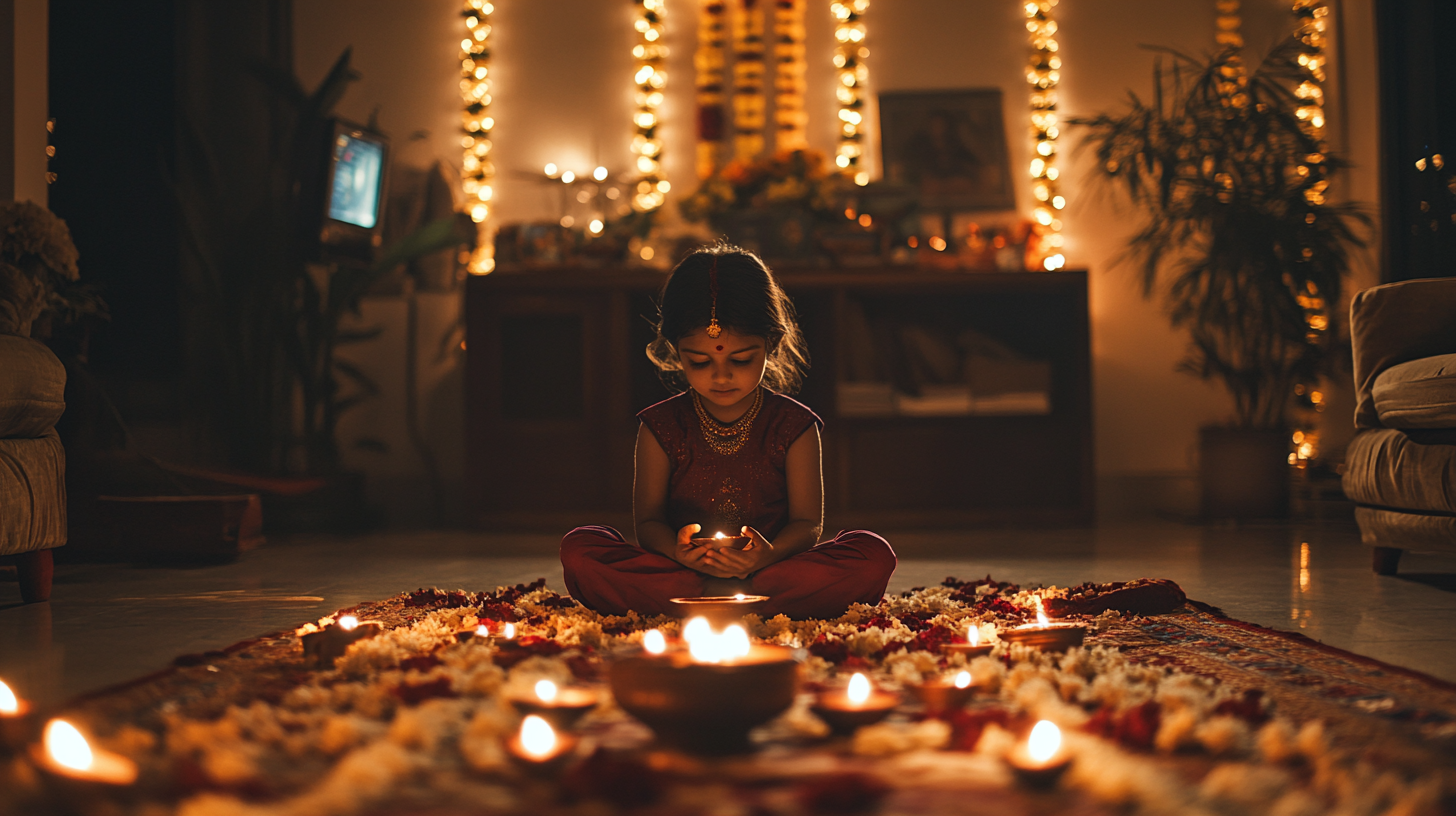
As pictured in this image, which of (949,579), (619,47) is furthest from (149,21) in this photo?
(949,579)

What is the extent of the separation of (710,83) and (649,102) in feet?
0.98

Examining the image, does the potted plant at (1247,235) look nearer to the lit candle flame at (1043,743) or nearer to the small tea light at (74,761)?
the lit candle flame at (1043,743)

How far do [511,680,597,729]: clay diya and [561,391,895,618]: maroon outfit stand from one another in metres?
0.83

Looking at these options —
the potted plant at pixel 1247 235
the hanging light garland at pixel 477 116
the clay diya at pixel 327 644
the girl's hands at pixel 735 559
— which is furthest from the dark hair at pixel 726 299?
the hanging light garland at pixel 477 116

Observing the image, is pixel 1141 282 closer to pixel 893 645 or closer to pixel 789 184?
pixel 789 184

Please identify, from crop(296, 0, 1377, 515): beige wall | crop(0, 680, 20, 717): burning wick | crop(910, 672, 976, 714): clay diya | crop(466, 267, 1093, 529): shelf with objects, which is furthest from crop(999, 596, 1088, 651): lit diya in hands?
crop(296, 0, 1377, 515): beige wall

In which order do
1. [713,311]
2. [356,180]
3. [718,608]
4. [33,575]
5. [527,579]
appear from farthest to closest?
1. [356,180]
2. [527,579]
3. [33,575]
4. [713,311]
5. [718,608]

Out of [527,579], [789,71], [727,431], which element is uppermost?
[789,71]

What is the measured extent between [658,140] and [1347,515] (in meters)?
3.38

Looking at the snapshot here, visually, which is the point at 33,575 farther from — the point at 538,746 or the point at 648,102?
the point at 648,102

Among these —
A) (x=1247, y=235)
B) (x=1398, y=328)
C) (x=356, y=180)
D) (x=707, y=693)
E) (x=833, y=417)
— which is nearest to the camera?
(x=707, y=693)

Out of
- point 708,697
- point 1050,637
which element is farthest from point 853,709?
point 1050,637

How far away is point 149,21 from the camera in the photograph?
4441mm

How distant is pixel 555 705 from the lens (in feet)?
3.67
